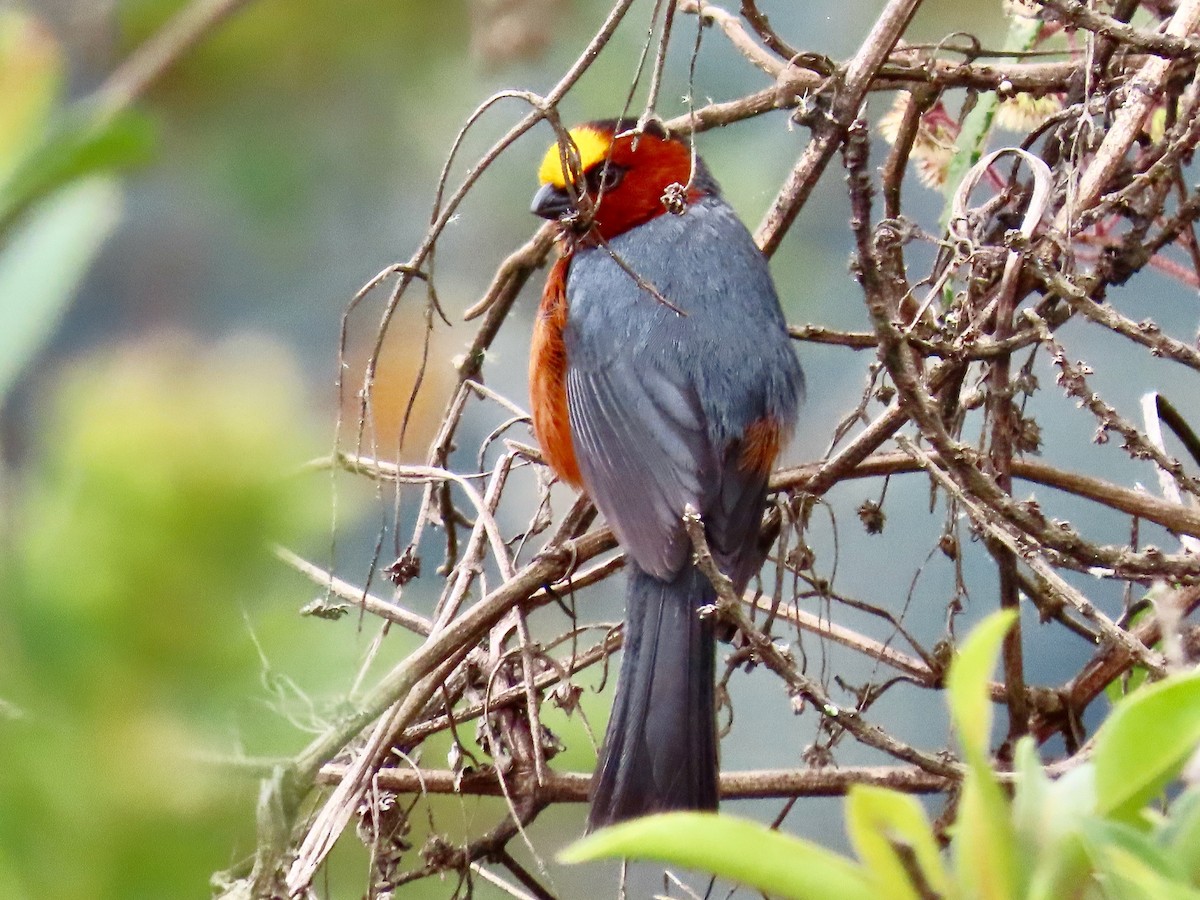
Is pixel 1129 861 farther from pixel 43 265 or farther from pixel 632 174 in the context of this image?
pixel 632 174

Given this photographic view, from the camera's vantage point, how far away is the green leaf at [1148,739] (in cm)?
52

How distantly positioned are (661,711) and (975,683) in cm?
97

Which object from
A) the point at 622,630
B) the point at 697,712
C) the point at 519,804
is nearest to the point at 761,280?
the point at 622,630

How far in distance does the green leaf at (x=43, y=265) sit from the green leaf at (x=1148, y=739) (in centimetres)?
43

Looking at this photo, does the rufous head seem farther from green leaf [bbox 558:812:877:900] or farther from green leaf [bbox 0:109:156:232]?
green leaf [bbox 0:109:156:232]

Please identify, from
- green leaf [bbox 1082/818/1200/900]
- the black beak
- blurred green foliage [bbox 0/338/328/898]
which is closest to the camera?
blurred green foliage [bbox 0/338/328/898]

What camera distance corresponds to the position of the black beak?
1801mm

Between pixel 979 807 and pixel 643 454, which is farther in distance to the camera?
pixel 643 454

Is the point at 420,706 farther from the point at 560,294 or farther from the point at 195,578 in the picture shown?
the point at 195,578

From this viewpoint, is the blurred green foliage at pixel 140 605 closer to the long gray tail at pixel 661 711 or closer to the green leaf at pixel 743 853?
the green leaf at pixel 743 853

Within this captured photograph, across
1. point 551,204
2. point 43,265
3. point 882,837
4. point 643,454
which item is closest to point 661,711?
point 643,454

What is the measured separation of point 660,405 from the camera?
5.69 ft

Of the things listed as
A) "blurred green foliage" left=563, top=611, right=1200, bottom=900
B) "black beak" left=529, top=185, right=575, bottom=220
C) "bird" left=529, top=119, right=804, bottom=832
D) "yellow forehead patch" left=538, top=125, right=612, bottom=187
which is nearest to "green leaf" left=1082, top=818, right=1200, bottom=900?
"blurred green foliage" left=563, top=611, right=1200, bottom=900

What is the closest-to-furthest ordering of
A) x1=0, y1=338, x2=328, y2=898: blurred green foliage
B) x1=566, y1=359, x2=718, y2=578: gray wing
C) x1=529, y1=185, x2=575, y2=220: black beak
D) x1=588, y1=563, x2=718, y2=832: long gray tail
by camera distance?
x1=0, y1=338, x2=328, y2=898: blurred green foliage < x1=588, y1=563, x2=718, y2=832: long gray tail < x1=566, y1=359, x2=718, y2=578: gray wing < x1=529, y1=185, x2=575, y2=220: black beak
